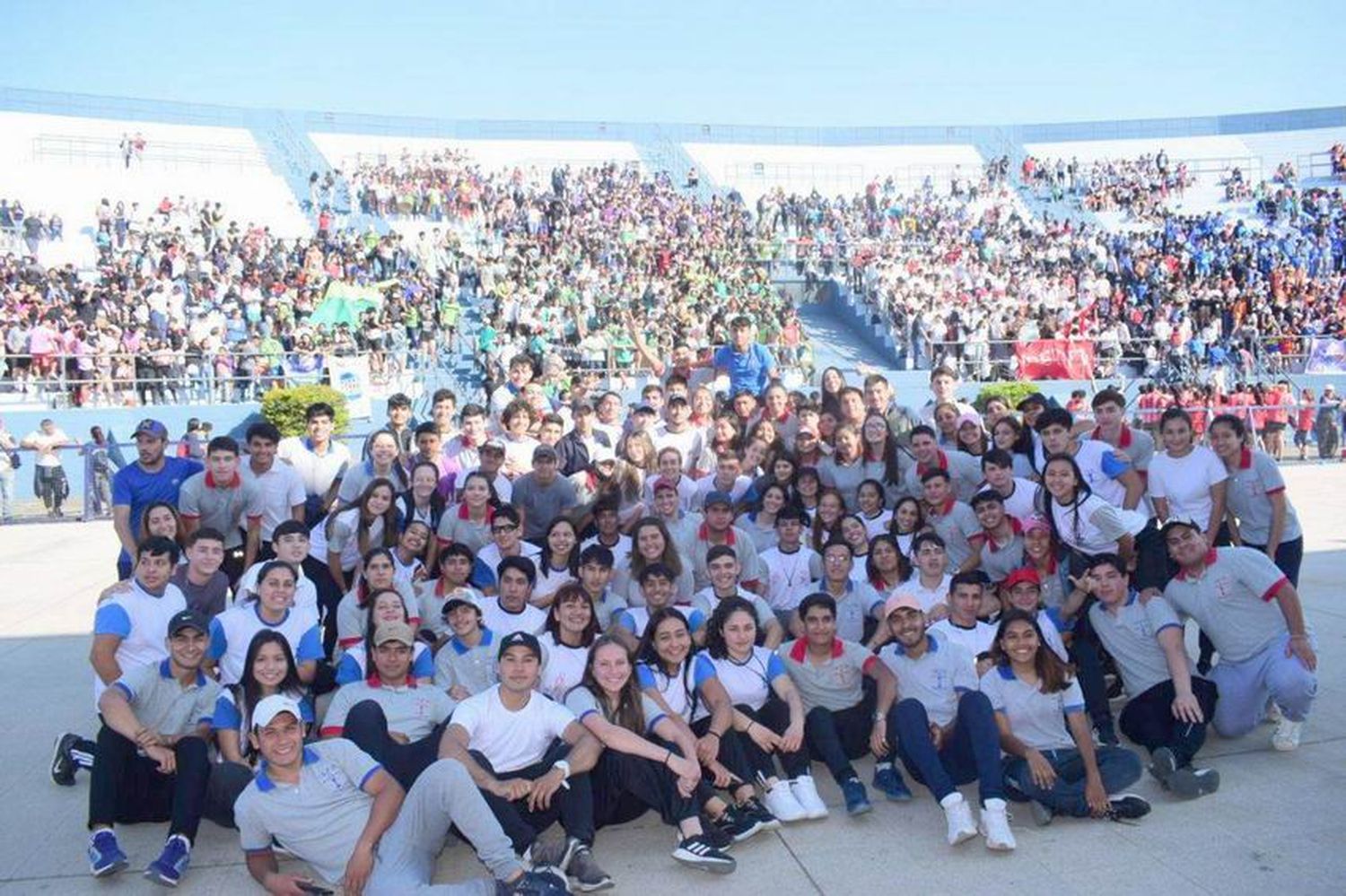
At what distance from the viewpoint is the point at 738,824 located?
15.0 feet

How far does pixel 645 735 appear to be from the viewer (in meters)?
4.86

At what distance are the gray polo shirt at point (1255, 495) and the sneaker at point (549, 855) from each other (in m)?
4.31

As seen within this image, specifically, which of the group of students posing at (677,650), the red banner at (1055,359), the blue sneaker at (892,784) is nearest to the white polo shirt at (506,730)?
the group of students posing at (677,650)

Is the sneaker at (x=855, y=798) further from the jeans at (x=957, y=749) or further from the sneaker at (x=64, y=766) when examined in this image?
the sneaker at (x=64, y=766)

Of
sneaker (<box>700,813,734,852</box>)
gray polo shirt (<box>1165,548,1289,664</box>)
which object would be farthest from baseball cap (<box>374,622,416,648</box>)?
gray polo shirt (<box>1165,548,1289,664</box>)

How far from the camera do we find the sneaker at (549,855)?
14.0 feet

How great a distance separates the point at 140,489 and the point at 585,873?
13.2 ft

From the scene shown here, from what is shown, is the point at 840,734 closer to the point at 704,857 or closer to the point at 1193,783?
the point at 704,857

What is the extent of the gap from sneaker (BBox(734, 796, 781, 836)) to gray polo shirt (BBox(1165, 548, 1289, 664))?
2.47 metres

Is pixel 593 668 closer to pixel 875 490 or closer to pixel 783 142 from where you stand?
pixel 875 490

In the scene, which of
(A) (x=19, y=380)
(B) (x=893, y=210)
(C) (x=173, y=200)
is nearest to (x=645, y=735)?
(A) (x=19, y=380)

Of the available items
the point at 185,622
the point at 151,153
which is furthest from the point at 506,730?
the point at 151,153

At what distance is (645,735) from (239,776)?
168 cm

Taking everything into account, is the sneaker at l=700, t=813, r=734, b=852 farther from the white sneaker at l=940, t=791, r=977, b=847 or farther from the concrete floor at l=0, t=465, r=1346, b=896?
the white sneaker at l=940, t=791, r=977, b=847
